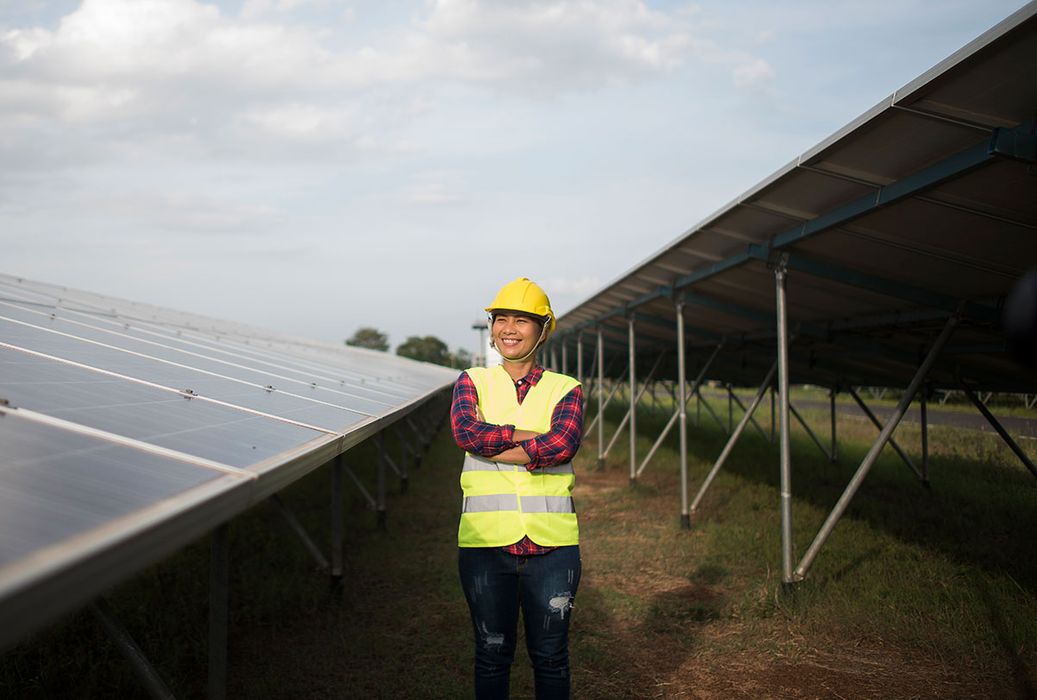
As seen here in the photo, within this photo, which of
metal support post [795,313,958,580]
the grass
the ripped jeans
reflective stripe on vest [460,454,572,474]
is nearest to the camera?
the ripped jeans

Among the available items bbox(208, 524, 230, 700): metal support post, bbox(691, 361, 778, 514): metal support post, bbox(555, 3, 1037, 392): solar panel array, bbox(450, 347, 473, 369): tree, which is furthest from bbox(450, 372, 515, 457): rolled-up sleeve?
bbox(450, 347, 473, 369): tree

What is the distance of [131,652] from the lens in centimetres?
323

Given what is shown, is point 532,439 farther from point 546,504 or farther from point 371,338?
point 371,338

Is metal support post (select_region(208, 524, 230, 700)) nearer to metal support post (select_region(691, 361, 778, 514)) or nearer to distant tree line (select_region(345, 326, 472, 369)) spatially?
metal support post (select_region(691, 361, 778, 514))

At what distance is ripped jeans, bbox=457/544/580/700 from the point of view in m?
3.23

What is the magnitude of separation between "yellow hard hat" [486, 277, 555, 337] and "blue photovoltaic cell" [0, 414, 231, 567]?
4.19 feet

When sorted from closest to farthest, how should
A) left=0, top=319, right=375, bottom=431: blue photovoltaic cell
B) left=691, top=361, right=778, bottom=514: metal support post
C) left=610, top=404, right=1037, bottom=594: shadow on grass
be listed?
left=0, top=319, right=375, bottom=431: blue photovoltaic cell, left=610, top=404, right=1037, bottom=594: shadow on grass, left=691, top=361, right=778, bottom=514: metal support post

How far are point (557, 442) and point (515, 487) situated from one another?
9.5 inches

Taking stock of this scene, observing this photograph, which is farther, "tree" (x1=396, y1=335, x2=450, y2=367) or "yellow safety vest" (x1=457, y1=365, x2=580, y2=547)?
"tree" (x1=396, y1=335, x2=450, y2=367)

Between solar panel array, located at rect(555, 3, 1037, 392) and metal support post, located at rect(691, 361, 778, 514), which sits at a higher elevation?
solar panel array, located at rect(555, 3, 1037, 392)

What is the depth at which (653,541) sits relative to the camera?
355 inches

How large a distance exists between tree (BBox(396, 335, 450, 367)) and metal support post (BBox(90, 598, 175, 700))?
76980mm

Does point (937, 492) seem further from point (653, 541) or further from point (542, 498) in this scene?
point (542, 498)

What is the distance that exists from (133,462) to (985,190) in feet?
13.5
